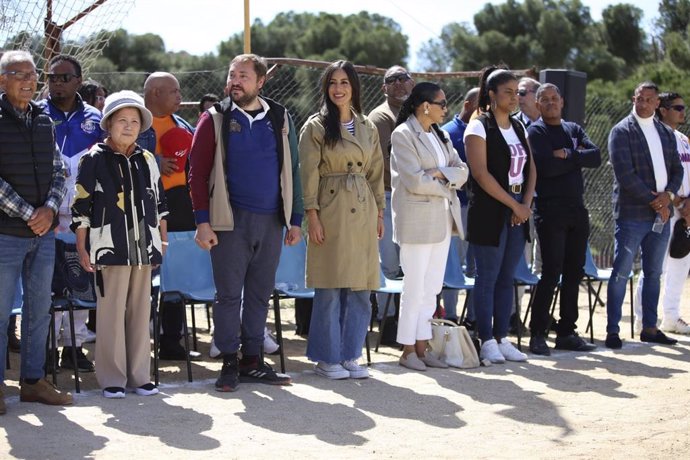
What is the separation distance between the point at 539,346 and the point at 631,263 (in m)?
1.17

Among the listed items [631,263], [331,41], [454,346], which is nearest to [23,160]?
[454,346]

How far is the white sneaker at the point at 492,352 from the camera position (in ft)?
26.1

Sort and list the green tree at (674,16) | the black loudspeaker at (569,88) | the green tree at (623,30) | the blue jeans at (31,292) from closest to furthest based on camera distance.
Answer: the blue jeans at (31,292) → the black loudspeaker at (569,88) → the green tree at (674,16) → the green tree at (623,30)

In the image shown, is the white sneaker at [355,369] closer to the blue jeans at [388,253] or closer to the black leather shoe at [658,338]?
the blue jeans at [388,253]

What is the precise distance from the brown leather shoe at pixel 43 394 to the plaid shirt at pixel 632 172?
189 inches

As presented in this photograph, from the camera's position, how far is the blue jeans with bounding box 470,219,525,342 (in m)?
7.93

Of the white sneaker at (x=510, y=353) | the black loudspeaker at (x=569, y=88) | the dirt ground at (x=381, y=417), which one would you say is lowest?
the dirt ground at (x=381, y=417)

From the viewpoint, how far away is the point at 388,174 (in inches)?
341

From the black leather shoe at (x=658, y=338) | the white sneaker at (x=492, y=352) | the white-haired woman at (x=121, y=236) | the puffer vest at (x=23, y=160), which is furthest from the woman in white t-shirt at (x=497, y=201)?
the puffer vest at (x=23, y=160)

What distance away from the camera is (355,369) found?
7.27 meters

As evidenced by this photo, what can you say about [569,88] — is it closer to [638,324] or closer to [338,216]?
[638,324]

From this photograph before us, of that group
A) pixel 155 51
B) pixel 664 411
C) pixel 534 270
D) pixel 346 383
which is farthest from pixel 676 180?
pixel 155 51

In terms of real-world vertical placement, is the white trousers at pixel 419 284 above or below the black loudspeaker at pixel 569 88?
below

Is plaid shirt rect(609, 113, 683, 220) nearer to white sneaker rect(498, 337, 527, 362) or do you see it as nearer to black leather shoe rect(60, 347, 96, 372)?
white sneaker rect(498, 337, 527, 362)
